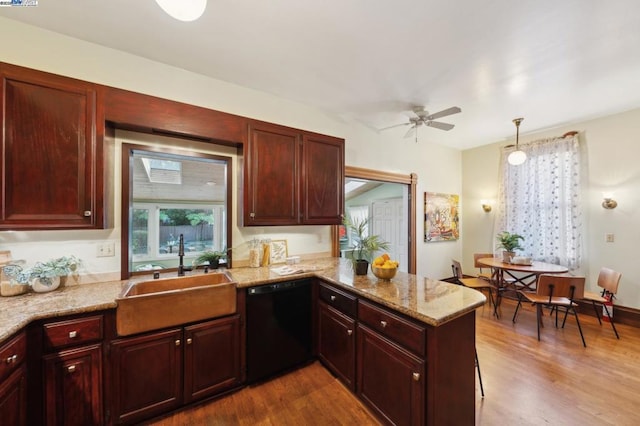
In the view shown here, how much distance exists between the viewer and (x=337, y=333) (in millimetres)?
2102

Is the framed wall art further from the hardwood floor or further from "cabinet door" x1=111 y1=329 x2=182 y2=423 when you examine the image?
"cabinet door" x1=111 y1=329 x2=182 y2=423

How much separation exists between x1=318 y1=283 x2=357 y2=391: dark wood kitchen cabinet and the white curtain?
13.1 feet

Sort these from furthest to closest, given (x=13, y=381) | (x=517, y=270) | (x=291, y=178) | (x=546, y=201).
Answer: (x=546, y=201) → (x=517, y=270) → (x=291, y=178) → (x=13, y=381)

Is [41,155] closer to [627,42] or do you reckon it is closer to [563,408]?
[563,408]

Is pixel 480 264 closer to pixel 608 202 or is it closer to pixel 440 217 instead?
pixel 440 217

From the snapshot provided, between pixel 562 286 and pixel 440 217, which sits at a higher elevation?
pixel 440 217

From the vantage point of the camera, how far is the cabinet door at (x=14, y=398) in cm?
118

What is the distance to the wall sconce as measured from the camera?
11.1ft

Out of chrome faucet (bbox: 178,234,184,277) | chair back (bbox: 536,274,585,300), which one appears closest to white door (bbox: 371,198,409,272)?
chair back (bbox: 536,274,585,300)

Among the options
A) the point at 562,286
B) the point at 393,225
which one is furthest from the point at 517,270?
the point at 393,225

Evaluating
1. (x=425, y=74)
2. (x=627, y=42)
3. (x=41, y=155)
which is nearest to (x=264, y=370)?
(x=41, y=155)

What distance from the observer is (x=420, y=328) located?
1.40m

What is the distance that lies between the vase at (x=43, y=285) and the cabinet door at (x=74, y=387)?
573 mm

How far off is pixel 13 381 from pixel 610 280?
18.0ft
